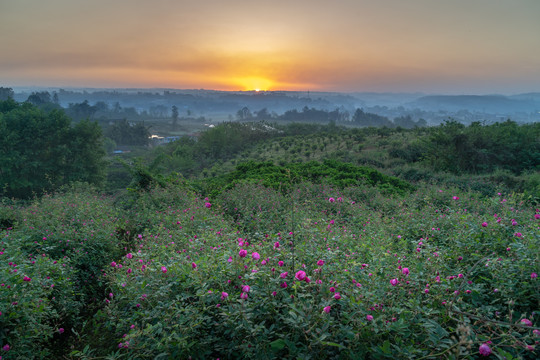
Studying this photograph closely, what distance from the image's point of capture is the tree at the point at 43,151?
1898 centimetres

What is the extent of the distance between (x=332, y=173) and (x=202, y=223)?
6.16 m

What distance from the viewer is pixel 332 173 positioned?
9.78m

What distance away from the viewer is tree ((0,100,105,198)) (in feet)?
62.3

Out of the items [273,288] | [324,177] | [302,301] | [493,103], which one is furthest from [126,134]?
[493,103]

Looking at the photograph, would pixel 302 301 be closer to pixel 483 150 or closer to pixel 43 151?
pixel 483 150

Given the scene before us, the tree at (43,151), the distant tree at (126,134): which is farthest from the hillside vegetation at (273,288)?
the distant tree at (126,134)

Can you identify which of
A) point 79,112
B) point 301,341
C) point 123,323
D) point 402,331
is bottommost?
point 123,323

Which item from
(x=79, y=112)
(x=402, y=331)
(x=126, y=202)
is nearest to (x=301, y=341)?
(x=402, y=331)

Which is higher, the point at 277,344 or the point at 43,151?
the point at 277,344

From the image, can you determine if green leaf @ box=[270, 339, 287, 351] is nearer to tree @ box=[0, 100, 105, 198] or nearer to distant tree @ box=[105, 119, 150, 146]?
tree @ box=[0, 100, 105, 198]

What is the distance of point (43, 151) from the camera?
20578 mm

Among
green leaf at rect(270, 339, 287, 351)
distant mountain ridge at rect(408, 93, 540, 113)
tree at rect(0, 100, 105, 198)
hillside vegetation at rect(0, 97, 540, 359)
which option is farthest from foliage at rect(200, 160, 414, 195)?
distant mountain ridge at rect(408, 93, 540, 113)

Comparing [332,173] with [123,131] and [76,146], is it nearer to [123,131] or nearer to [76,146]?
[76,146]

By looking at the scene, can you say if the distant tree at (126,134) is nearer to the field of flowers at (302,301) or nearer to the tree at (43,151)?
the tree at (43,151)
